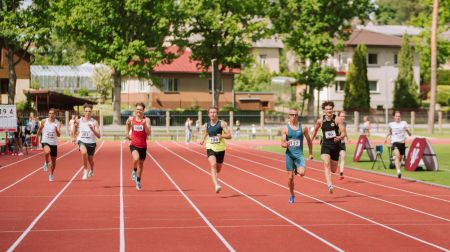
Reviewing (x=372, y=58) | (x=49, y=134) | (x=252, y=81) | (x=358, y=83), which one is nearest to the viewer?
(x=49, y=134)

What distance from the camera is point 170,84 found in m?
86.6

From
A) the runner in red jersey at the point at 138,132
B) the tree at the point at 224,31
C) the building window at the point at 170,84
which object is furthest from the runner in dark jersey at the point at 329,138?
the building window at the point at 170,84

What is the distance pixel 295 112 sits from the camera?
15594 mm

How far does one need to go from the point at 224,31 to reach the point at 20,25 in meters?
18.5

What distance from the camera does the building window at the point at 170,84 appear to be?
86375mm

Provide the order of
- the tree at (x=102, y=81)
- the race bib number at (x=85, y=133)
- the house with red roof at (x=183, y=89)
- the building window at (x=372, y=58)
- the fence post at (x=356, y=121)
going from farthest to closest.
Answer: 1. the tree at (x=102, y=81)
2. the building window at (x=372, y=58)
3. the house with red roof at (x=183, y=89)
4. the fence post at (x=356, y=121)
5. the race bib number at (x=85, y=133)

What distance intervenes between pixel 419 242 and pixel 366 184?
391 inches

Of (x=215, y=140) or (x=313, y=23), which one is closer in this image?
(x=215, y=140)

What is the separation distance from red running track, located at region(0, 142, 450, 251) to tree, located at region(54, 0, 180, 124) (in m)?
42.4

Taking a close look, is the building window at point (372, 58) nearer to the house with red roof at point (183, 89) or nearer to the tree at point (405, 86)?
the tree at point (405, 86)

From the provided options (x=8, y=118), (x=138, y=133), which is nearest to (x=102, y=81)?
(x=8, y=118)

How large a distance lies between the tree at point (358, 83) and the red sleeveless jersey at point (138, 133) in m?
62.7

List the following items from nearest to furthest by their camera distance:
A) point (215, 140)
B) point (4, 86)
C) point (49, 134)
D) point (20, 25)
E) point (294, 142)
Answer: point (294, 142) < point (215, 140) < point (49, 134) < point (20, 25) < point (4, 86)

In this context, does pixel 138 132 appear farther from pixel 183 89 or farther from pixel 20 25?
pixel 183 89
